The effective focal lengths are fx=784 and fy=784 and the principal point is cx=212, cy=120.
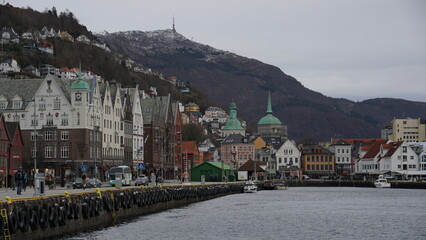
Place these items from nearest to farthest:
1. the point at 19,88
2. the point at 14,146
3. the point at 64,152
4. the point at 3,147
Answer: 1. the point at 3,147
2. the point at 14,146
3. the point at 64,152
4. the point at 19,88

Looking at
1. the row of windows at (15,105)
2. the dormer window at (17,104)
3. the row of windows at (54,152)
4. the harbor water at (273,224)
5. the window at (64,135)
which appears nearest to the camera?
the harbor water at (273,224)

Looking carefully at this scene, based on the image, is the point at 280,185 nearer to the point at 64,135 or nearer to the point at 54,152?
the point at 64,135

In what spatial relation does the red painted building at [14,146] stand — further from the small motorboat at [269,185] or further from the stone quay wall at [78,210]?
the small motorboat at [269,185]

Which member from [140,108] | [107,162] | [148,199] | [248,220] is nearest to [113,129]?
[107,162]

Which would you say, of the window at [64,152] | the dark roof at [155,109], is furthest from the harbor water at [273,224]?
the dark roof at [155,109]

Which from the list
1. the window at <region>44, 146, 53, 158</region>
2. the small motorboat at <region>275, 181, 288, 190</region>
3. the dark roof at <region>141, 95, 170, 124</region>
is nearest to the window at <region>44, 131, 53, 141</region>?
the window at <region>44, 146, 53, 158</region>

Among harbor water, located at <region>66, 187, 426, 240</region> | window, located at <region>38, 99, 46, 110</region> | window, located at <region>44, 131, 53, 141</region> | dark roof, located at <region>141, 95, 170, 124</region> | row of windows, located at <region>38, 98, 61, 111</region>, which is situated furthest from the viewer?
dark roof, located at <region>141, 95, 170, 124</region>

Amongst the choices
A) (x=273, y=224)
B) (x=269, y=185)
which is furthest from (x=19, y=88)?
(x=273, y=224)

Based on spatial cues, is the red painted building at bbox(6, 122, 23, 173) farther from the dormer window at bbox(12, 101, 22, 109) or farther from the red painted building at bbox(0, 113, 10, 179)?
the dormer window at bbox(12, 101, 22, 109)

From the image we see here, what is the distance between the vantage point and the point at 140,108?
552 feet

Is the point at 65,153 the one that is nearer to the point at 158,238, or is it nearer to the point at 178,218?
the point at 178,218

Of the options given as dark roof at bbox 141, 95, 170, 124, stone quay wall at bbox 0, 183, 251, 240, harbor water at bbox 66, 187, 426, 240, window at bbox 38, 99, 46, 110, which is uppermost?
dark roof at bbox 141, 95, 170, 124

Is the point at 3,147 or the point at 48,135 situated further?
the point at 48,135

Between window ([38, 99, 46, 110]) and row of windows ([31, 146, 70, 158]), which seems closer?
row of windows ([31, 146, 70, 158])
